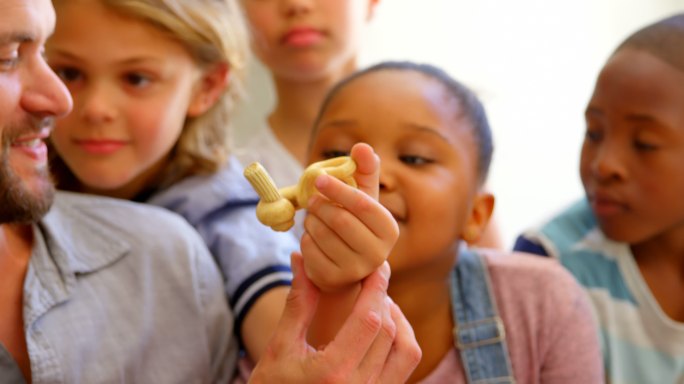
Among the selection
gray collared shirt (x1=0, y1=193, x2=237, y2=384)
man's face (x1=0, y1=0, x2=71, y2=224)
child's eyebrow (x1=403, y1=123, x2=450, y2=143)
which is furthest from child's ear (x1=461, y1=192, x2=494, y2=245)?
man's face (x1=0, y1=0, x2=71, y2=224)

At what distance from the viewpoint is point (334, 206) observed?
29.1 inches

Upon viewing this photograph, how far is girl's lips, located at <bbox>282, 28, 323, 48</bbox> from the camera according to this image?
5.10ft

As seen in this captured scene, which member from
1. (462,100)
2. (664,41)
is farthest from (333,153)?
(664,41)

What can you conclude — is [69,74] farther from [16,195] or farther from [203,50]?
[16,195]

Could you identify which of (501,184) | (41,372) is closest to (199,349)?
(41,372)

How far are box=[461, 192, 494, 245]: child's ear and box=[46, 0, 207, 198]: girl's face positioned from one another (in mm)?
512

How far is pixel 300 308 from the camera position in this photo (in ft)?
2.55

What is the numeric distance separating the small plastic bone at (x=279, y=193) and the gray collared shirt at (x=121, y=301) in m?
0.34

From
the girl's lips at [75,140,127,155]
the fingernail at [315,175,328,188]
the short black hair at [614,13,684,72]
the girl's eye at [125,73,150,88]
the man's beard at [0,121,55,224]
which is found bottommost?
the girl's lips at [75,140,127,155]

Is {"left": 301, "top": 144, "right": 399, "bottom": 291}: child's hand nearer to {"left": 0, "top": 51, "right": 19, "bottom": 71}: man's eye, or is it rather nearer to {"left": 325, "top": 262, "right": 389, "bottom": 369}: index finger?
{"left": 325, "top": 262, "right": 389, "bottom": 369}: index finger

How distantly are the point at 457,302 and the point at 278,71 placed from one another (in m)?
0.70

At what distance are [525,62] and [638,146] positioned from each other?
1.05 metres

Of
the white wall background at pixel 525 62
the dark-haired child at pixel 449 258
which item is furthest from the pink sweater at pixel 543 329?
the white wall background at pixel 525 62

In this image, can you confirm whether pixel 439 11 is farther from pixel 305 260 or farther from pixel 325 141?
pixel 305 260
